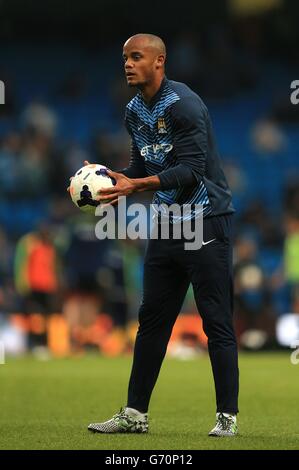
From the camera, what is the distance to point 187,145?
6.82 m

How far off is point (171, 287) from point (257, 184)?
15150 mm

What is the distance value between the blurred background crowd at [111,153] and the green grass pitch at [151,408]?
159 cm

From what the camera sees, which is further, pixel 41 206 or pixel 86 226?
pixel 41 206

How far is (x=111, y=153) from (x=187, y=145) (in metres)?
12.9

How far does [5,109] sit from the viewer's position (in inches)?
874

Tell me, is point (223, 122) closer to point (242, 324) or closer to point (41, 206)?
point (41, 206)

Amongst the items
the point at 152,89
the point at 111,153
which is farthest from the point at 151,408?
the point at 111,153

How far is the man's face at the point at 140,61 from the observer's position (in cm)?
689

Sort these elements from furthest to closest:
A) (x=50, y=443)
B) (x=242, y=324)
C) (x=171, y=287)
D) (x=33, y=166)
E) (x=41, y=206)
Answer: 1. (x=41, y=206)
2. (x=33, y=166)
3. (x=242, y=324)
4. (x=171, y=287)
5. (x=50, y=443)

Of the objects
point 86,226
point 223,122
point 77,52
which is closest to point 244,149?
point 223,122

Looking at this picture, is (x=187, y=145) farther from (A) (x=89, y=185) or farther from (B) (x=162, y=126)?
(A) (x=89, y=185)

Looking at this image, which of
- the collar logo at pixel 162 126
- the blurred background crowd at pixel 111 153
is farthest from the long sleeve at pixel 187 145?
the blurred background crowd at pixel 111 153

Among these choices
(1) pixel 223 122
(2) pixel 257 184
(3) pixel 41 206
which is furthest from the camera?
(1) pixel 223 122

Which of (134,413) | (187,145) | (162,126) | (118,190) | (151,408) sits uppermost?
(162,126)
